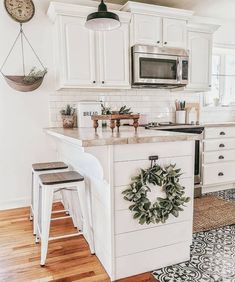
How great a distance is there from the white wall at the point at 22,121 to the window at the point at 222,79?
2691mm

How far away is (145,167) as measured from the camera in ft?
5.60

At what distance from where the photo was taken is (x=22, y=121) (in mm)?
3029

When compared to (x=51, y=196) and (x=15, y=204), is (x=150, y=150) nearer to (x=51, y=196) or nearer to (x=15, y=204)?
(x=51, y=196)

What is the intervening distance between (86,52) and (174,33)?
3.99ft

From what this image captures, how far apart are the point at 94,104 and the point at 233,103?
9.17 ft

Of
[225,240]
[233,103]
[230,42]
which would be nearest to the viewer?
[225,240]

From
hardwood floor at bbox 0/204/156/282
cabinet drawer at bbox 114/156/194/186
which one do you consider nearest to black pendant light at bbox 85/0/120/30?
cabinet drawer at bbox 114/156/194/186

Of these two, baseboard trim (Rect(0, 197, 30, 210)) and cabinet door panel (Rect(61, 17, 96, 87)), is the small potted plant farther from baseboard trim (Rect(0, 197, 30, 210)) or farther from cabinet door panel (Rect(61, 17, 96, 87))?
baseboard trim (Rect(0, 197, 30, 210))

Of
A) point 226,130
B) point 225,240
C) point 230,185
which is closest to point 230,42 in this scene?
point 226,130

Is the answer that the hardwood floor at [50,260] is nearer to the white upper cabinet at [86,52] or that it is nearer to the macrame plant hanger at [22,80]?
the macrame plant hanger at [22,80]

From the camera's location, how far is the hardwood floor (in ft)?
5.72

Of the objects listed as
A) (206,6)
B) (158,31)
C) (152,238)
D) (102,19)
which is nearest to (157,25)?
(158,31)

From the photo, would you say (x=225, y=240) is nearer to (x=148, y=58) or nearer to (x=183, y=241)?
(x=183, y=241)

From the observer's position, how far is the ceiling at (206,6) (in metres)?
3.37
